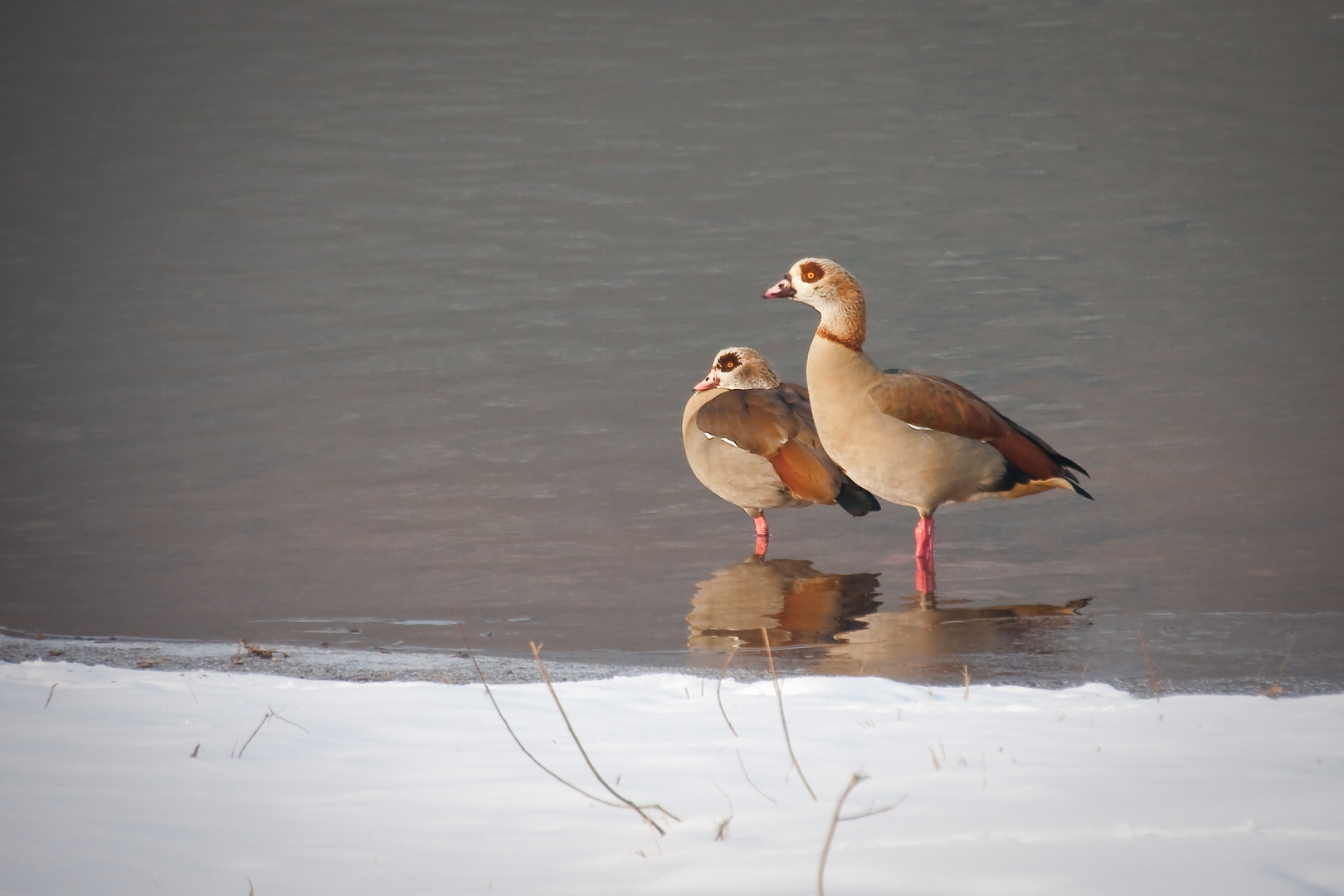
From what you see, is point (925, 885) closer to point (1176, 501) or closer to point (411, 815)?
point (411, 815)

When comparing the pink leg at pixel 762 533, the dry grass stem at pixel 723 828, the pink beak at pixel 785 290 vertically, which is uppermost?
the pink beak at pixel 785 290

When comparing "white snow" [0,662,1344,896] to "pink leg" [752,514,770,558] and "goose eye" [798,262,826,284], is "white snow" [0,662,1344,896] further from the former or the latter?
"goose eye" [798,262,826,284]

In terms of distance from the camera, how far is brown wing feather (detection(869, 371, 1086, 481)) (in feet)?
26.5

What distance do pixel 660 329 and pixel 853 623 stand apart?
9.42 meters

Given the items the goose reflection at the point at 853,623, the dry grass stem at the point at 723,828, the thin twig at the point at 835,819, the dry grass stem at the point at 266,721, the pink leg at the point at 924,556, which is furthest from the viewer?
the pink leg at the point at 924,556

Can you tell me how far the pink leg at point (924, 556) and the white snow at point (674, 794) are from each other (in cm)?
289

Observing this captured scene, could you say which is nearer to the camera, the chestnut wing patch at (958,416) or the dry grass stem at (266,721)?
the dry grass stem at (266,721)

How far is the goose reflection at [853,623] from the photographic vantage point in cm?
629

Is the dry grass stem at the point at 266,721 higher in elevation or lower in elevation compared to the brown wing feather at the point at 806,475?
higher

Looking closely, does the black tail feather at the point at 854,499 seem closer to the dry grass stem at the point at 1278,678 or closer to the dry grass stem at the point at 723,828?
the dry grass stem at the point at 1278,678

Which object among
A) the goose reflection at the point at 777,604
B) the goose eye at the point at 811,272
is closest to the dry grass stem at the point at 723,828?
the goose reflection at the point at 777,604

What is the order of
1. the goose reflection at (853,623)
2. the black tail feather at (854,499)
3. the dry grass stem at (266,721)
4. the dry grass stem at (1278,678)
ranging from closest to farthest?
the dry grass stem at (266,721) < the dry grass stem at (1278,678) < the goose reflection at (853,623) < the black tail feather at (854,499)

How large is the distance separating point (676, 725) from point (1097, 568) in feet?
14.0

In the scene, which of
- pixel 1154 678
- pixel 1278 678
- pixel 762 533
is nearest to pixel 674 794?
pixel 1154 678
